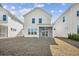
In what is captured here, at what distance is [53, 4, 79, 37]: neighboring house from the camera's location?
7.47m

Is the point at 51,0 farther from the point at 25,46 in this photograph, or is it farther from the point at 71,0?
the point at 25,46

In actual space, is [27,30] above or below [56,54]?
above

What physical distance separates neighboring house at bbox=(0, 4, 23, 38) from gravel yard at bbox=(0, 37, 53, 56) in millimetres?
165

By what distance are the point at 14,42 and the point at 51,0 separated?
4.64ft

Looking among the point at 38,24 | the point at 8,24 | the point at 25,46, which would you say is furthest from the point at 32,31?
the point at 8,24

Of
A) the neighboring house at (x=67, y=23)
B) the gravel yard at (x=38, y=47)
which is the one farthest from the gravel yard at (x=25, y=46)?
the neighboring house at (x=67, y=23)

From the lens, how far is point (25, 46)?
295 inches

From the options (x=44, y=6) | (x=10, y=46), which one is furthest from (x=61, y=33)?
(x=10, y=46)

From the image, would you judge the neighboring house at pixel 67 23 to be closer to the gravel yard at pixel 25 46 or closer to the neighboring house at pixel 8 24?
the gravel yard at pixel 25 46

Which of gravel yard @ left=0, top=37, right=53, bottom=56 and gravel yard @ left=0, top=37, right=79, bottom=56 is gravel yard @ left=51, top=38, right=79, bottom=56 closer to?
gravel yard @ left=0, top=37, right=79, bottom=56

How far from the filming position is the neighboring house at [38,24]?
7566 millimetres

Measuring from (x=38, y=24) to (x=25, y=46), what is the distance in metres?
0.65

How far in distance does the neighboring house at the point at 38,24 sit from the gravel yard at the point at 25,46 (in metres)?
0.16

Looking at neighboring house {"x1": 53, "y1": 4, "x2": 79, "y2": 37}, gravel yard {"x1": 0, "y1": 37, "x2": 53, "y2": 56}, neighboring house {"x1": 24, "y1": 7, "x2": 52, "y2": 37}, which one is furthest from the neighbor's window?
neighboring house {"x1": 53, "y1": 4, "x2": 79, "y2": 37}
